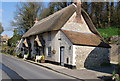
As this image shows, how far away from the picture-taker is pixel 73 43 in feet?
50.9

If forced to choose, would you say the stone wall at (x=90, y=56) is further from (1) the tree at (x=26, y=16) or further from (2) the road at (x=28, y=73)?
(1) the tree at (x=26, y=16)

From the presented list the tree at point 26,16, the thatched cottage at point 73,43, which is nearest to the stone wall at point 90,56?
the thatched cottage at point 73,43

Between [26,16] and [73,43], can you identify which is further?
[26,16]

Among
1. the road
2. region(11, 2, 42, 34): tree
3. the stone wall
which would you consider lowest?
the road

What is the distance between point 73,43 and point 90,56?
2694mm

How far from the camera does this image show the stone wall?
1595 cm

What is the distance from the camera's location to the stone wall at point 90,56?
15.9m

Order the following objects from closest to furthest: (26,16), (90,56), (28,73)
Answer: (28,73), (90,56), (26,16)

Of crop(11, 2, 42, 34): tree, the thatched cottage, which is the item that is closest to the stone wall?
the thatched cottage

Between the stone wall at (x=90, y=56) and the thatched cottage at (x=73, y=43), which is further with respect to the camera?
the thatched cottage at (x=73, y=43)

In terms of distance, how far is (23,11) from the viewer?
140 ft

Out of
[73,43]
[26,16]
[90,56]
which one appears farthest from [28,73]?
[26,16]

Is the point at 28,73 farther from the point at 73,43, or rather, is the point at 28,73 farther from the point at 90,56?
the point at 90,56

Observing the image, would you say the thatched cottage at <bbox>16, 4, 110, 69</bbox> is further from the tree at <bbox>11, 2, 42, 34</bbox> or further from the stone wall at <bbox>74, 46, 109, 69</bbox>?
the tree at <bbox>11, 2, 42, 34</bbox>
